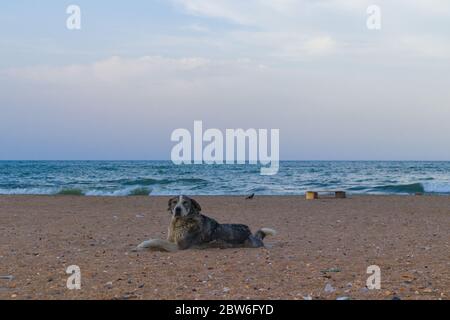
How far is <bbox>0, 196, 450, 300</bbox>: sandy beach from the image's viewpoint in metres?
6.99

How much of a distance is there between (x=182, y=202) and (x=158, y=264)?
5.97 feet

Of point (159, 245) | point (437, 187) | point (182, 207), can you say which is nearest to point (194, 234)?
point (182, 207)

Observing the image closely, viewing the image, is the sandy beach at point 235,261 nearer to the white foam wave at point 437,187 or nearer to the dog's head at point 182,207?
the dog's head at point 182,207

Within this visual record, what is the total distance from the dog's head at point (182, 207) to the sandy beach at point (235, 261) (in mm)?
728

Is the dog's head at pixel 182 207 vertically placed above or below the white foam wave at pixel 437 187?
above

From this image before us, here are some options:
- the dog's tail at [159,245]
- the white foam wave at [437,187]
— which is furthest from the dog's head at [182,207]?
the white foam wave at [437,187]

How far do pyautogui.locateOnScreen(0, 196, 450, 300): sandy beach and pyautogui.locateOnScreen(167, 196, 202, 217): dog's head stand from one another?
2.39ft

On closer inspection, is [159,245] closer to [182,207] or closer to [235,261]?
[182,207]

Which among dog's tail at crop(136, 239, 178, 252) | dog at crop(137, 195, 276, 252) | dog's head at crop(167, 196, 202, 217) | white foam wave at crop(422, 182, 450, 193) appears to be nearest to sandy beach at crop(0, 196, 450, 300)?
dog's tail at crop(136, 239, 178, 252)

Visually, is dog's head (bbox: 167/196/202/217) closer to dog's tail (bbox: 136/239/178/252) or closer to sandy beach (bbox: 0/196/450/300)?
dog's tail (bbox: 136/239/178/252)

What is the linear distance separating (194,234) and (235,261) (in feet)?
5.22

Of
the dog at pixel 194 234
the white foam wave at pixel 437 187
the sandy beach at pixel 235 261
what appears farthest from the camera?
the white foam wave at pixel 437 187

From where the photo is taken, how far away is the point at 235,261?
361 inches

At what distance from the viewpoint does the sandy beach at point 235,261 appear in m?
6.99
